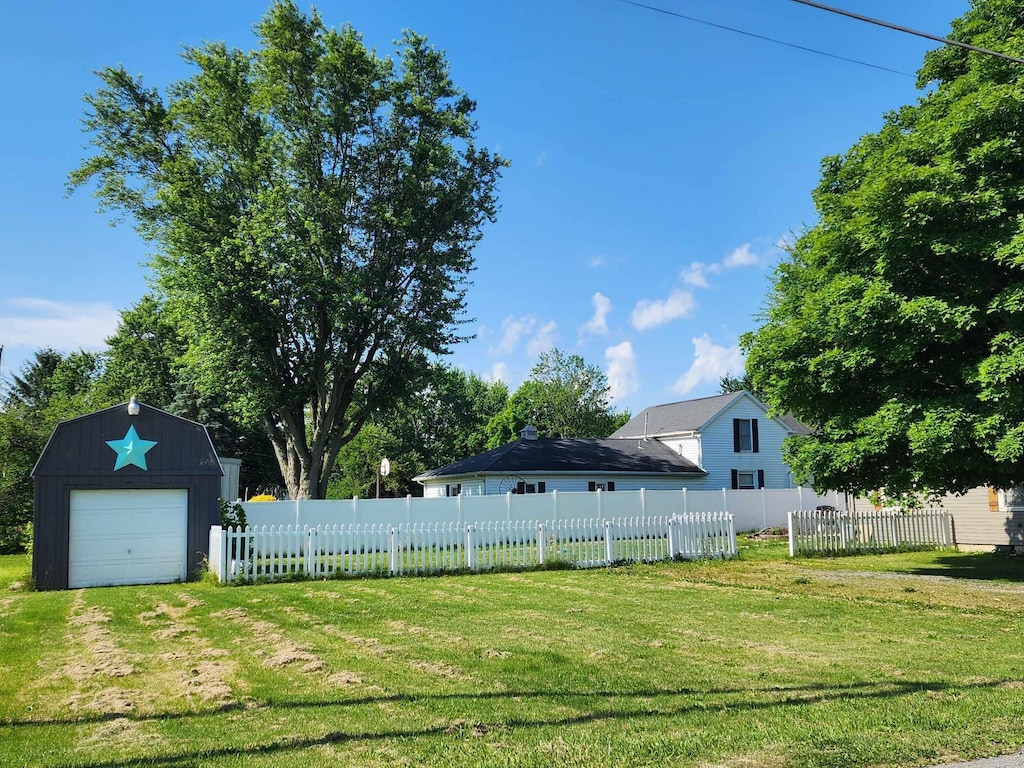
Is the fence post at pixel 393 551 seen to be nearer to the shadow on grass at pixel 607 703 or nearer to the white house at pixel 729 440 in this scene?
the shadow on grass at pixel 607 703

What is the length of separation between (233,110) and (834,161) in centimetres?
2058

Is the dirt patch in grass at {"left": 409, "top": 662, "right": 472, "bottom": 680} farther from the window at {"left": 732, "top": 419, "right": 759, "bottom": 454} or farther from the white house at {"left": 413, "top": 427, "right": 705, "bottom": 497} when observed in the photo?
the window at {"left": 732, "top": 419, "right": 759, "bottom": 454}

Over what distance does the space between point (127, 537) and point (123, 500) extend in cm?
77

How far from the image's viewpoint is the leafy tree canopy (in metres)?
60.5

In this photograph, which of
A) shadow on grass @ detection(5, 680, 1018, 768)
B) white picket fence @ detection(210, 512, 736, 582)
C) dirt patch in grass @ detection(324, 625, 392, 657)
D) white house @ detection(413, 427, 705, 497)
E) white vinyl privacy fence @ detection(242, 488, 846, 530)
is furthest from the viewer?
white house @ detection(413, 427, 705, 497)

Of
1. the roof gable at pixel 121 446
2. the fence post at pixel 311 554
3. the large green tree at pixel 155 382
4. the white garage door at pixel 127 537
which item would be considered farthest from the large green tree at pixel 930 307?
the large green tree at pixel 155 382

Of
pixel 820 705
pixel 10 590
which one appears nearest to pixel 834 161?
pixel 820 705

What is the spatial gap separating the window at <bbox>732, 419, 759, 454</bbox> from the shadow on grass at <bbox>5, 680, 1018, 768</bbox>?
29.8 metres

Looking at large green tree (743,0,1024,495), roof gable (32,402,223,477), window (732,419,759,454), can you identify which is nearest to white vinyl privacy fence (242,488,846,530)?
roof gable (32,402,223,477)

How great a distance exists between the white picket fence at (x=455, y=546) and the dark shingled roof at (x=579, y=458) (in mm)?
13585

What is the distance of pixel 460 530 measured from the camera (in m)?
16.1

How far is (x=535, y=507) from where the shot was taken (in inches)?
953

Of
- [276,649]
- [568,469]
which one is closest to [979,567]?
[276,649]

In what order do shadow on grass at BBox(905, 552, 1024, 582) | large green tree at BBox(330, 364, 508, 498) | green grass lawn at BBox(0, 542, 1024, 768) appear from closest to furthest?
green grass lawn at BBox(0, 542, 1024, 768) < shadow on grass at BBox(905, 552, 1024, 582) < large green tree at BBox(330, 364, 508, 498)
